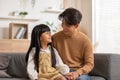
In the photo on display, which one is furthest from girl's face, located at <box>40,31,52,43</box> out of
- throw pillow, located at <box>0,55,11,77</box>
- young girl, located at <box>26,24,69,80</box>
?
throw pillow, located at <box>0,55,11,77</box>

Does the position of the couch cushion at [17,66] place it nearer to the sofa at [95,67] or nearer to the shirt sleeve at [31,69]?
the sofa at [95,67]

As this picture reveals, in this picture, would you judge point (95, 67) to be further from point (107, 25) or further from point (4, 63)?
point (107, 25)

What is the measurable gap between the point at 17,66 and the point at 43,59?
1.99ft

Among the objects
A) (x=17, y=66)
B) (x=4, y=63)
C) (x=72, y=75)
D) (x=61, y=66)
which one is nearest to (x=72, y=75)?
(x=72, y=75)

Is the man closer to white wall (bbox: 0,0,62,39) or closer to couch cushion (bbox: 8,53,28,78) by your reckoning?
couch cushion (bbox: 8,53,28,78)

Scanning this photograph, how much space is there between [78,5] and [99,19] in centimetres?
59

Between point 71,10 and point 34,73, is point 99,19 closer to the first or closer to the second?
point 71,10

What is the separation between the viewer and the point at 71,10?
2.18 meters

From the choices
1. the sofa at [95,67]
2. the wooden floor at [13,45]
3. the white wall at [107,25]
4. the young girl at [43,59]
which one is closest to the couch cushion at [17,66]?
the sofa at [95,67]

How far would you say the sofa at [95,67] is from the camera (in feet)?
8.02

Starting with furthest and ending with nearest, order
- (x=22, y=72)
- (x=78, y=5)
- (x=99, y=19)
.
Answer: (x=78, y=5) < (x=99, y=19) < (x=22, y=72)

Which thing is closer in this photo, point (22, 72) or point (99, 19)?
A: point (22, 72)

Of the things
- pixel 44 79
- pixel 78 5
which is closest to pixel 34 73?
pixel 44 79

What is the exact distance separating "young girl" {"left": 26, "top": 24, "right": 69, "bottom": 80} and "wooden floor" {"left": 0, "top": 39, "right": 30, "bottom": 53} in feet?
7.11
